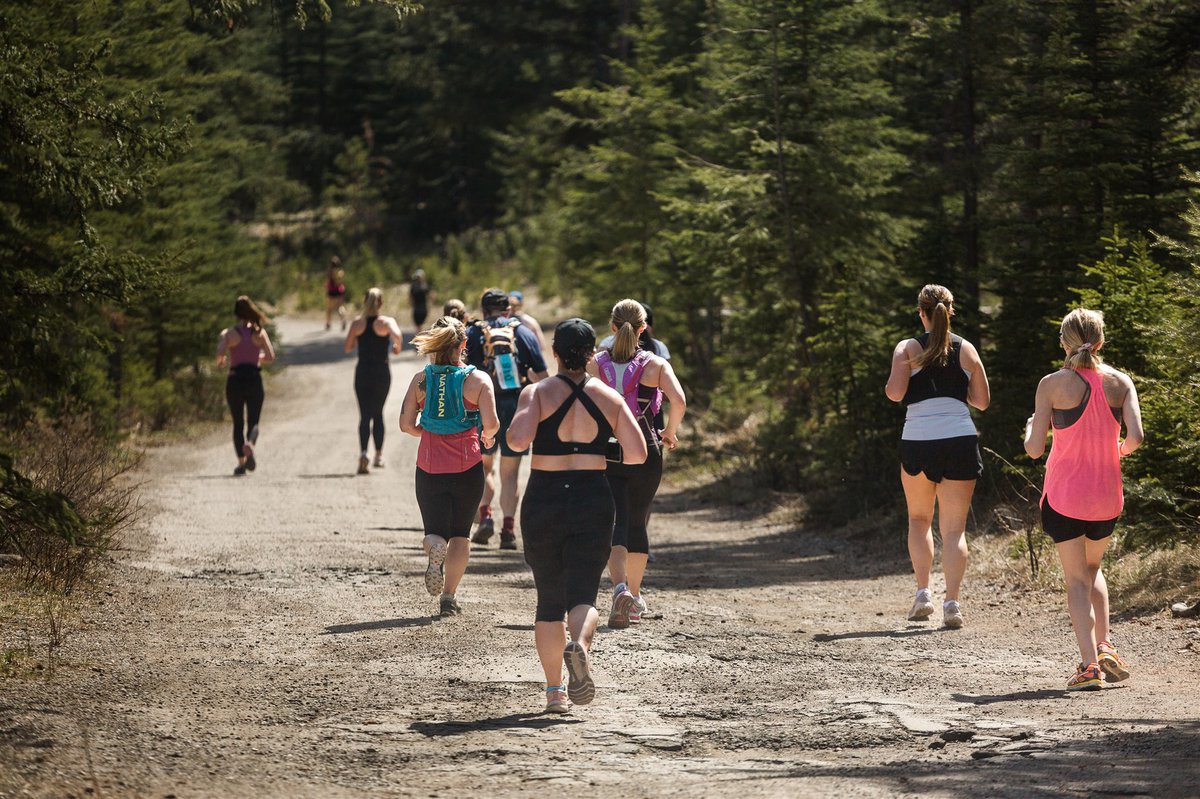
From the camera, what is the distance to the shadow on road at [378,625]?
9086 mm

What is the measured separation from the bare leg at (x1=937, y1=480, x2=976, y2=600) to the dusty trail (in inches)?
17.2

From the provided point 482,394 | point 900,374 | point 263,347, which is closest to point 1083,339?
point 900,374

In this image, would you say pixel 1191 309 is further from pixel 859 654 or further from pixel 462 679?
pixel 462 679

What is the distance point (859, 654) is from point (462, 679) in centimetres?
263

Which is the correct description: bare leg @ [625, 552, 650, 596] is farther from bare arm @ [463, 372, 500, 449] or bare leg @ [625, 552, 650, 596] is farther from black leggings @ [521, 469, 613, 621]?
black leggings @ [521, 469, 613, 621]

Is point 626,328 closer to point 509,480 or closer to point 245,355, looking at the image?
point 509,480

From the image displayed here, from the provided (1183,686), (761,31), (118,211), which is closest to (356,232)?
(118,211)

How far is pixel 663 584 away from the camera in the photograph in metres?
11.7

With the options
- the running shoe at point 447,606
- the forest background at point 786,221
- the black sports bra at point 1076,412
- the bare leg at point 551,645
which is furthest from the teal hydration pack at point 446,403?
the black sports bra at point 1076,412

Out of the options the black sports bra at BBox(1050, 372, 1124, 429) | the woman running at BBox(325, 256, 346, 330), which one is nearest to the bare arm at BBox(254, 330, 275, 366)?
the black sports bra at BBox(1050, 372, 1124, 429)

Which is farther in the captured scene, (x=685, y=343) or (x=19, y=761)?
(x=685, y=343)

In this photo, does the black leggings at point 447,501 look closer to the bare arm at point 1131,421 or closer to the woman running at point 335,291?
the bare arm at point 1131,421

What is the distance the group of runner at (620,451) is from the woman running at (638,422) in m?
0.01

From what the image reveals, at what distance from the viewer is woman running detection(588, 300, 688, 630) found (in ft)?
29.8
